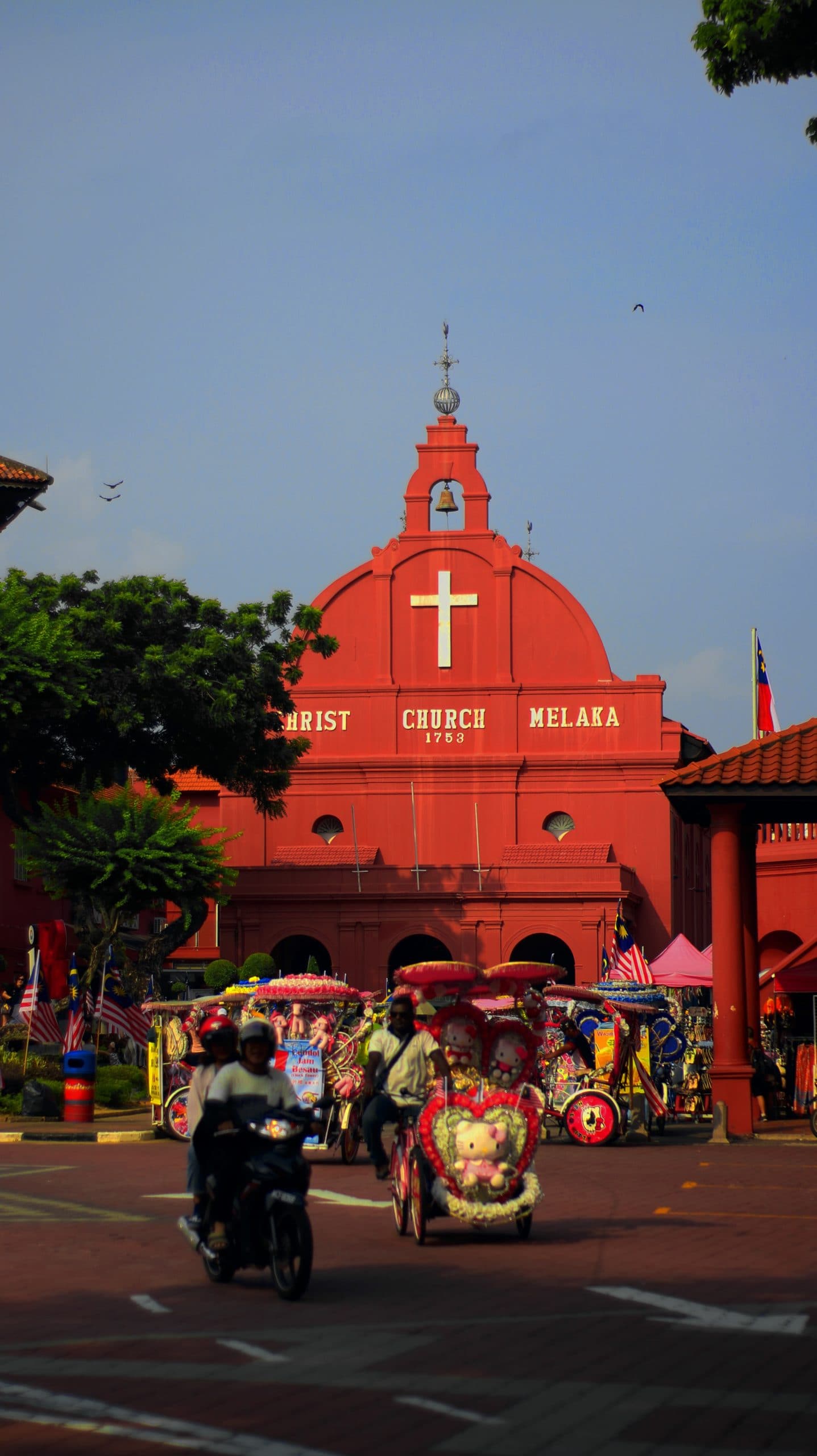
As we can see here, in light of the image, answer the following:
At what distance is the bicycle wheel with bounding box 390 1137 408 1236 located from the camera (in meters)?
11.9

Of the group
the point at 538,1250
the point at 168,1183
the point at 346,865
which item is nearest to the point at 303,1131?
the point at 538,1250

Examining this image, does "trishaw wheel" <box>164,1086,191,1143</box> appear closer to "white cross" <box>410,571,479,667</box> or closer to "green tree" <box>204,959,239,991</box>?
"green tree" <box>204,959,239,991</box>

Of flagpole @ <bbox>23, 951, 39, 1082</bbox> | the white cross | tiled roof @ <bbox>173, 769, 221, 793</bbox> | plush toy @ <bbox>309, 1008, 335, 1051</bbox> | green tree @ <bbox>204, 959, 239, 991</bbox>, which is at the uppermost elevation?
the white cross

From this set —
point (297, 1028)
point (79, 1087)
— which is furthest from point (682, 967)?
point (297, 1028)

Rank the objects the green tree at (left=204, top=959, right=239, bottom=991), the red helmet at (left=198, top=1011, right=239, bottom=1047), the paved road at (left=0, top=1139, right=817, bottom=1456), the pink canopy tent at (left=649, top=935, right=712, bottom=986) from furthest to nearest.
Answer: the green tree at (left=204, top=959, right=239, bottom=991)
the pink canopy tent at (left=649, top=935, right=712, bottom=986)
the red helmet at (left=198, top=1011, right=239, bottom=1047)
the paved road at (left=0, top=1139, right=817, bottom=1456)

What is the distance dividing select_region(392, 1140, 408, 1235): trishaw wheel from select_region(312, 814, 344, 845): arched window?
3719 cm

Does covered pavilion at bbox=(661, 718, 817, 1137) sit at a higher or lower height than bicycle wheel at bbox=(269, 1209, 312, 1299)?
higher

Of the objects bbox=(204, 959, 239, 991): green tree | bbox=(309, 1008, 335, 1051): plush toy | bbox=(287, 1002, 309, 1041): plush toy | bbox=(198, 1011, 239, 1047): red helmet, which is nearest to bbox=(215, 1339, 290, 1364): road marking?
bbox=(198, 1011, 239, 1047): red helmet

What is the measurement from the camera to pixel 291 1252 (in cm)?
927

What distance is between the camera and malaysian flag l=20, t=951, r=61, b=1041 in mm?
26938

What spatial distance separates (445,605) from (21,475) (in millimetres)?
15306

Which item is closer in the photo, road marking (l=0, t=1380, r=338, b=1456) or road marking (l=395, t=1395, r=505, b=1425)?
road marking (l=0, t=1380, r=338, b=1456)

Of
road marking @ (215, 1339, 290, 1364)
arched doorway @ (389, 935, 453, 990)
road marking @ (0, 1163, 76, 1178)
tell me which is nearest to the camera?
road marking @ (215, 1339, 290, 1364)

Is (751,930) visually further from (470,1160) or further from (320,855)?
(320,855)
